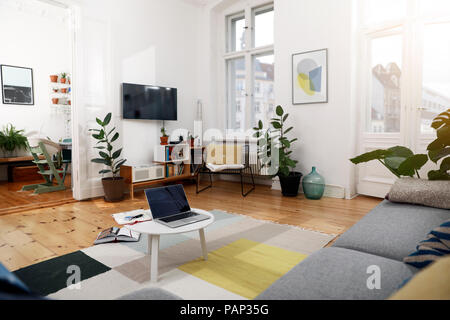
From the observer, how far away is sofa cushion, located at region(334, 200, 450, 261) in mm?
1333

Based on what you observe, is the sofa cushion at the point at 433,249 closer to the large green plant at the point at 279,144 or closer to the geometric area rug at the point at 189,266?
the geometric area rug at the point at 189,266

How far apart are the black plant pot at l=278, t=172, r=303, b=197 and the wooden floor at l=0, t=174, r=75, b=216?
2.84 metres

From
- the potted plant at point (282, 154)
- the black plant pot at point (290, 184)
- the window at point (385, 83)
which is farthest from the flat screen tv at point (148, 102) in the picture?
the window at point (385, 83)

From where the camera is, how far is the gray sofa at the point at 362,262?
3.08ft

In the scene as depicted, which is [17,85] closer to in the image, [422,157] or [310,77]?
[310,77]

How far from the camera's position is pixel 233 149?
180 inches

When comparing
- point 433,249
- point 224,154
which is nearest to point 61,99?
point 224,154

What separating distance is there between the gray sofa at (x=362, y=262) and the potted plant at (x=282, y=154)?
7.48ft

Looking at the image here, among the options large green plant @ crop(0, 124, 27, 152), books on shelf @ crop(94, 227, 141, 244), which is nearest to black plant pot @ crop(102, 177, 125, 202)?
books on shelf @ crop(94, 227, 141, 244)

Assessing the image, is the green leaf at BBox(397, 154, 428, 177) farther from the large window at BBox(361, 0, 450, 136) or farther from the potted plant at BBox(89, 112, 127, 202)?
the potted plant at BBox(89, 112, 127, 202)

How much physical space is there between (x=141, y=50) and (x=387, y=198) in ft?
12.9

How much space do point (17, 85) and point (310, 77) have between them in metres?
5.38

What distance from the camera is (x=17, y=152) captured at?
5641 millimetres

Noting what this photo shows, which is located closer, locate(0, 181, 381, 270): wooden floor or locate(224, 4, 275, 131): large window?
locate(0, 181, 381, 270): wooden floor
